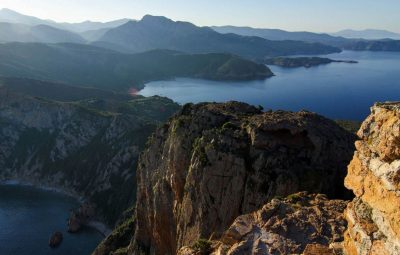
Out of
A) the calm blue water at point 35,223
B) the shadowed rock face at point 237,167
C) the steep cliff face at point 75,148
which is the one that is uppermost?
the shadowed rock face at point 237,167

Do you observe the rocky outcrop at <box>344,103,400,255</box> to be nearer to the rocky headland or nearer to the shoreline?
the rocky headland

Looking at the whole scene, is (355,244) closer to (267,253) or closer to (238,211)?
(267,253)

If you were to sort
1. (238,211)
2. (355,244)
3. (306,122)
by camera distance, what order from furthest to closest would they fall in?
(306,122)
(238,211)
(355,244)

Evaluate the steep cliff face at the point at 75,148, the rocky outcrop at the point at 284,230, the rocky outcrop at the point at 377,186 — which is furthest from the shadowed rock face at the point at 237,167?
the steep cliff face at the point at 75,148

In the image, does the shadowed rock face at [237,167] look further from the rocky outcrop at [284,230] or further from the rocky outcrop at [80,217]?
the rocky outcrop at [80,217]

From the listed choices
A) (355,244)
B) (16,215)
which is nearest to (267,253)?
(355,244)

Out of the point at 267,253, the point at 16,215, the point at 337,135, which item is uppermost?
the point at 337,135

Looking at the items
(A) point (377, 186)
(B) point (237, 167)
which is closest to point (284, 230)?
(A) point (377, 186)
